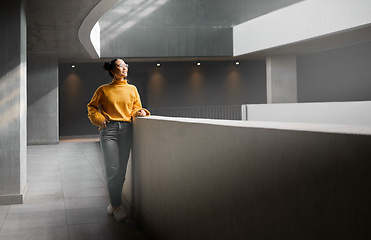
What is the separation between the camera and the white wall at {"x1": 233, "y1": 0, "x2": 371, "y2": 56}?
38.1ft

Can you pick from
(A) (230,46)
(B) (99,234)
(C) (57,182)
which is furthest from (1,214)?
(A) (230,46)

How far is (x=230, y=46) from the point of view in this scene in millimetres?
16906

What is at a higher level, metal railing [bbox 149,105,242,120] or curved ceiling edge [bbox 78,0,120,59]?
curved ceiling edge [bbox 78,0,120,59]

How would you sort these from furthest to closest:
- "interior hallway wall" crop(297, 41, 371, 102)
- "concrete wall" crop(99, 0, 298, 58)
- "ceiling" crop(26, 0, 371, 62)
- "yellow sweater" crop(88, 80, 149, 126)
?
"interior hallway wall" crop(297, 41, 371, 102), "concrete wall" crop(99, 0, 298, 58), "ceiling" crop(26, 0, 371, 62), "yellow sweater" crop(88, 80, 149, 126)

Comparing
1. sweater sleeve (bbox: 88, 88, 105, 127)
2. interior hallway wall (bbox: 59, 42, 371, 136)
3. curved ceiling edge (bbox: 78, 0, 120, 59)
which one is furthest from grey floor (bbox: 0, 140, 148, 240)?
interior hallway wall (bbox: 59, 42, 371, 136)

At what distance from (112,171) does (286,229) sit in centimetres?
335

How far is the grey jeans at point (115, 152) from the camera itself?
4.88 metres

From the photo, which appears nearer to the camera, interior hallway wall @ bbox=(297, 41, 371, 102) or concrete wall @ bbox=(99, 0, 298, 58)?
concrete wall @ bbox=(99, 0, 298, 58)

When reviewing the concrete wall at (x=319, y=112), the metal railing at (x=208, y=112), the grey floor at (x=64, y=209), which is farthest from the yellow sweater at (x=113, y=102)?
the metal railing at (x=208, y=112)

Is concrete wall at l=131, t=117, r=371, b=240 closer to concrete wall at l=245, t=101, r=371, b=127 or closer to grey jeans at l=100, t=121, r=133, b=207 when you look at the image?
grey jeans at l=100, t=121, r=133, b=207

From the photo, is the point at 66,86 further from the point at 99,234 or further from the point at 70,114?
the point at 99,234

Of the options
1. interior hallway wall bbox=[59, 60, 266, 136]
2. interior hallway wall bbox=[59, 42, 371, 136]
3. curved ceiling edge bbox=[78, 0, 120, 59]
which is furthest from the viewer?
interior hallway wall bbox=[59, 60, 266, 136]

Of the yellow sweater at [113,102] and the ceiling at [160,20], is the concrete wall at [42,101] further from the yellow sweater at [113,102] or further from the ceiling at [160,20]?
the yellow sweater at [113,102]

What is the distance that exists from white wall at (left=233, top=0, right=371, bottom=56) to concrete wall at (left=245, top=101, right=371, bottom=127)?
2279mm
